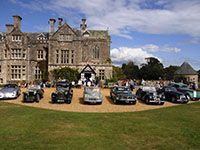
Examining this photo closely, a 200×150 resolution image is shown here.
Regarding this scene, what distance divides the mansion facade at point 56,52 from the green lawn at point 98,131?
31.1 meters

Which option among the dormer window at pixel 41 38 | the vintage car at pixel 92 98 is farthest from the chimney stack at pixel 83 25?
the vintage car at pixel 92 98

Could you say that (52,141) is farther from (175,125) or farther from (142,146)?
(175,125)

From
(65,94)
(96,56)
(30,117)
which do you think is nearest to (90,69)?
(96,56)

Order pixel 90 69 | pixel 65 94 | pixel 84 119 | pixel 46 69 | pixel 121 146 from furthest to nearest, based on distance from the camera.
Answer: pixel 46 69, pixel 90 69, pixel 65 94, pixel 84 119, pixel 121 146

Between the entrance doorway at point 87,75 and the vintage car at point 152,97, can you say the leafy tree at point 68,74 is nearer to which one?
the entrance doorway at point 87,75

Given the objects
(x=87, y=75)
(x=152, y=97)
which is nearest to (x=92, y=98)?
(x=152, y=97)

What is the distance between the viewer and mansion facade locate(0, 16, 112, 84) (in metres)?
50.9

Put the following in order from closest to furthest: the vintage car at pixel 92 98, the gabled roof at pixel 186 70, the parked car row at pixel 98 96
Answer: the vintage car at pixel 92 98, the parked car row at pixel 98 96, the gabled roof at pixel 186 70

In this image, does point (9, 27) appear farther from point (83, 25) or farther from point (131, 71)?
point (131, 71)

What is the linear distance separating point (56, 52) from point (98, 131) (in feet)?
125

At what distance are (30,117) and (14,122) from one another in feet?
5.11

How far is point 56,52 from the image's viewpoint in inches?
2016

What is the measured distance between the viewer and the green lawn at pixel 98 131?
12352 millimetres

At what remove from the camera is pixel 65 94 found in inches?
1033
